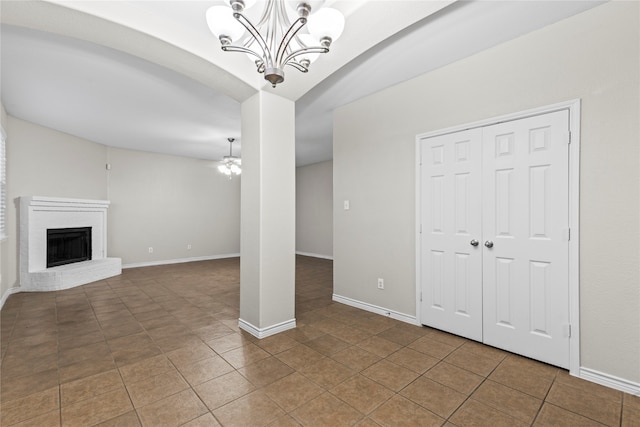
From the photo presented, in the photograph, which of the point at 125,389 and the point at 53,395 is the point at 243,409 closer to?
the point at 125,389

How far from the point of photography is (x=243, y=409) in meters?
1.79

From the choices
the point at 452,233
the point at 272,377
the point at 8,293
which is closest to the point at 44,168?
the point at 8,293

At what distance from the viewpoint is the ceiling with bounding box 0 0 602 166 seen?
1935 mm

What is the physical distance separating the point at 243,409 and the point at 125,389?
895mm

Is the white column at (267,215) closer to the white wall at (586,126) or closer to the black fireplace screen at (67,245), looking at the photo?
the white wall at (586,126)

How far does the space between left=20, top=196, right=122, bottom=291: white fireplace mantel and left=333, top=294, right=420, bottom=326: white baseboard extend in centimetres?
438

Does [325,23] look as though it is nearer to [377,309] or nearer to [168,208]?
[377,309]

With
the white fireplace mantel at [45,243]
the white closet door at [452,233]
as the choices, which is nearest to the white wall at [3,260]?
the white fireplace mantel at [45,243]

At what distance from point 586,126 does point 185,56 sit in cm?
309

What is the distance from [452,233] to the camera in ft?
9.36

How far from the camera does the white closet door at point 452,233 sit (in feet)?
8.87

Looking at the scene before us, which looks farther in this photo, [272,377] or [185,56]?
[185,56]

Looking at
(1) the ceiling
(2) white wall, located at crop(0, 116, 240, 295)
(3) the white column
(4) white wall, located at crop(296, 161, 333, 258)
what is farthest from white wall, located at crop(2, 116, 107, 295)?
(4) white wall, located at crop(296, 161, 333, 258)

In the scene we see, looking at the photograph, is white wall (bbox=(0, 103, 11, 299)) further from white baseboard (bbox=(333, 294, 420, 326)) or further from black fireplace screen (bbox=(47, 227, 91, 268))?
white baseboard (bbox=(333, 294, 420, 326))
